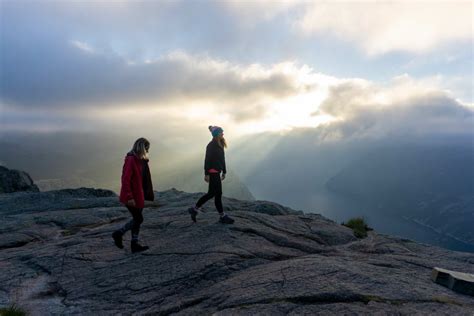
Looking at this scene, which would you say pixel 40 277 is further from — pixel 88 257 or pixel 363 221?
pixel 363 221

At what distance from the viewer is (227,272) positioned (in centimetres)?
1066

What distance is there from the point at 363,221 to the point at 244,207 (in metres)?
7.89

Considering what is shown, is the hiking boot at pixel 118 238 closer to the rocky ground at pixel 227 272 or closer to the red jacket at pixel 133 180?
the rocky ground at pixel 227 272

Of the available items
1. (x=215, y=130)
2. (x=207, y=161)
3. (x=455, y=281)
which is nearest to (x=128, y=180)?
(x=207, y=161)

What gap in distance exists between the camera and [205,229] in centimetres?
1449

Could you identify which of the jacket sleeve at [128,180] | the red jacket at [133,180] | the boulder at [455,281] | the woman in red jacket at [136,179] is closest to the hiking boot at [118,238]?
the woman in red jacket at [136,179]

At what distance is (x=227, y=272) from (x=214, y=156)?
219 inches

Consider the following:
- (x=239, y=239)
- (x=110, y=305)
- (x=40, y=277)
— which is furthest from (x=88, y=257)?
(x=239, y=239)

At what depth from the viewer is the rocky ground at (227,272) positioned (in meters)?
8.29

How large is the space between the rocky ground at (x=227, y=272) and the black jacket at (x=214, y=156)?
269 centimetres

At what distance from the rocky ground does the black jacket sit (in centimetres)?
269

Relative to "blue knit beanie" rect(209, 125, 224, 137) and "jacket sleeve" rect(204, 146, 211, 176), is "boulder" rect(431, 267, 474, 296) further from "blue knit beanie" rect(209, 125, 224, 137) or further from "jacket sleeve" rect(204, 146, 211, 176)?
"blue knit beanie" rect(209, 125, 224, 137)

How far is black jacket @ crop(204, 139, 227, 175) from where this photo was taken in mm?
14672

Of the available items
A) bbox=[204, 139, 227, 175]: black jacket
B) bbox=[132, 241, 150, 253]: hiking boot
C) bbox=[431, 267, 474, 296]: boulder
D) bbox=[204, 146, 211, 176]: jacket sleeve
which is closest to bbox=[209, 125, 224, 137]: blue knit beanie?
bbox=[204, 139, 227, 175]: black jacket
